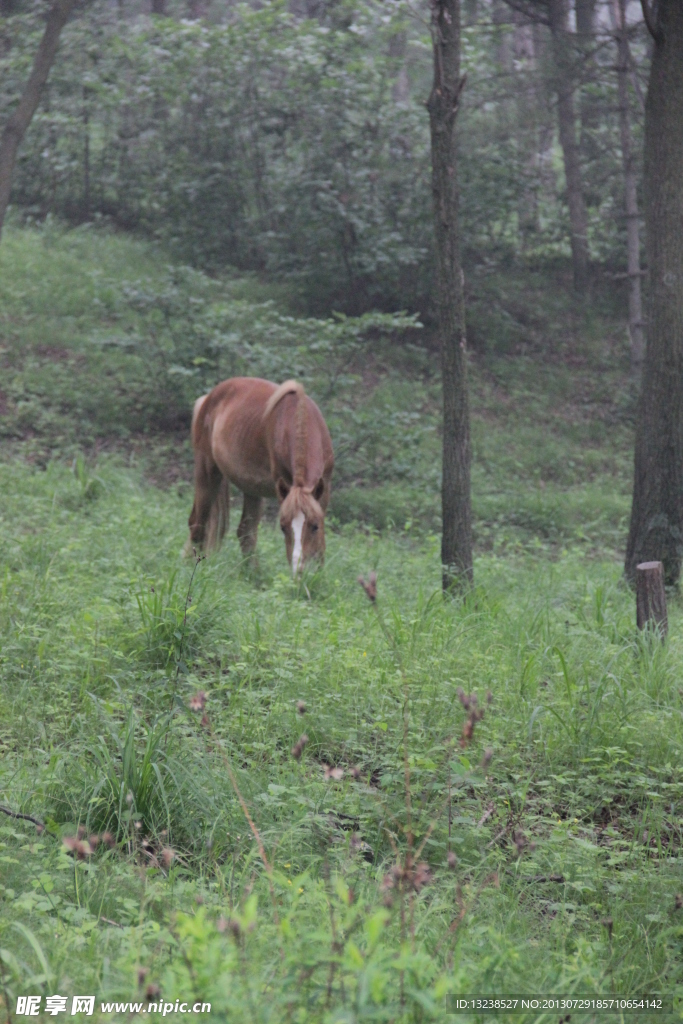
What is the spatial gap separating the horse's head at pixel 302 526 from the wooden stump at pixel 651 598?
2.26 metres

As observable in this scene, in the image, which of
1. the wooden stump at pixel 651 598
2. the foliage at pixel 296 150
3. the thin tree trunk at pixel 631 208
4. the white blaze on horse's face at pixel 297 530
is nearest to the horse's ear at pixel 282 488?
the white blaze on horse's face at pixel 297 530

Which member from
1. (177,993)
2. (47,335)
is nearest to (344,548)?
(177,993)

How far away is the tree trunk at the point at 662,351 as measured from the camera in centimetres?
761

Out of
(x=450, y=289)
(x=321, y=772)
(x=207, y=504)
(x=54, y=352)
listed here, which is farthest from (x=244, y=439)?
(x=54, y=352)

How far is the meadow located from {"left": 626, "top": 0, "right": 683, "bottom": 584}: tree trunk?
55 cm

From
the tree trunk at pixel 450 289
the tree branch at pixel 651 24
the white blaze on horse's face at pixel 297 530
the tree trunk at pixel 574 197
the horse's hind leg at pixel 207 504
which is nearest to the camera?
the tree trunk at pixel 450 289

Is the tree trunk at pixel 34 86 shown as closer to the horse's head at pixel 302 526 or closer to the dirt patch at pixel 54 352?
the dirt patch at pixel 54 352

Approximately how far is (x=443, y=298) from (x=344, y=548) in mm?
2583

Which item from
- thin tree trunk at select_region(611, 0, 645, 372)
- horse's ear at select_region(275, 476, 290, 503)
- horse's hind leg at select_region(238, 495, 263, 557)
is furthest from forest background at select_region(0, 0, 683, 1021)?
horse's ear at select_region(275, 476, 290, 503)

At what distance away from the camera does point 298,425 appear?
739 cm

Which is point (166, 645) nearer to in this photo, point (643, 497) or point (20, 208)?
point (643, 497)

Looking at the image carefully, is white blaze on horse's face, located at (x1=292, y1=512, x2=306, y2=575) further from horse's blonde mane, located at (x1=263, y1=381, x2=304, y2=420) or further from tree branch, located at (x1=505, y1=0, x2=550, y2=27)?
tree branch, located at (x1=505, y1=0, x2=550, y2=27)

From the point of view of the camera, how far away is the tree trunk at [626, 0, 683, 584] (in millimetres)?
7605

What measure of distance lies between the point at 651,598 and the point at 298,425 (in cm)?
299
